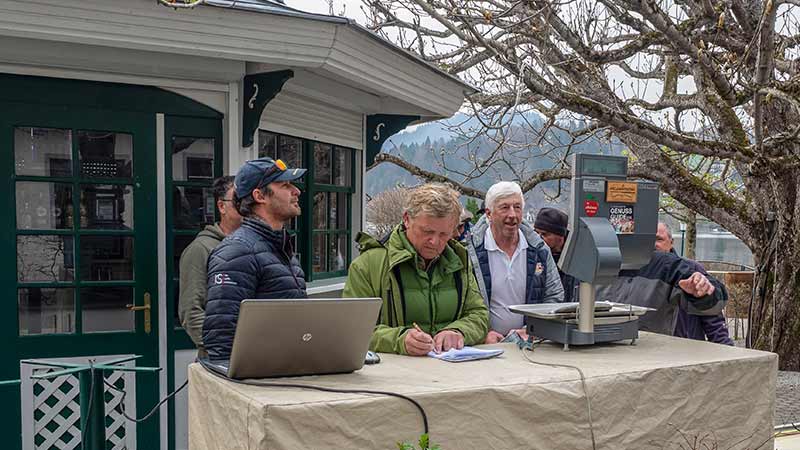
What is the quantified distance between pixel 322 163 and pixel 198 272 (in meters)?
1.99

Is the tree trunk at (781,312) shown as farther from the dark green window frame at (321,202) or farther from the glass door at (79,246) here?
the glass door at (79,246)

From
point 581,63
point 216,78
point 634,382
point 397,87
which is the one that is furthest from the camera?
point 581,63

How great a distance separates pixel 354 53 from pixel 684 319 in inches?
93.3

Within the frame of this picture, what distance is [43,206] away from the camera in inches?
153

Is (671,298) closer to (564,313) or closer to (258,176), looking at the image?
(564,313)

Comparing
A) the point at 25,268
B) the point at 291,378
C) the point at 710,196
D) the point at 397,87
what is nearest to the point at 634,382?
the point at 291,378

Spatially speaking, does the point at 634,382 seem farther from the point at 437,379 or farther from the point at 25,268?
the point at 25,268

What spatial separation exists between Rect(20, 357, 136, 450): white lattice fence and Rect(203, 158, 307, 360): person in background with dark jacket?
1645mm

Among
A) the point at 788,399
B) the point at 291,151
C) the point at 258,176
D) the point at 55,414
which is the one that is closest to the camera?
the point at 258,176

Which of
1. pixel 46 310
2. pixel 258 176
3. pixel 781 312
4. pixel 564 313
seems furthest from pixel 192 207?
pixel 781 312

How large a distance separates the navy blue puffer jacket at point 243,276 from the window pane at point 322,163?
2.67m

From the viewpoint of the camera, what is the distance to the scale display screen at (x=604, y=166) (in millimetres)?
2621

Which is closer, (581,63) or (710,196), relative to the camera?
(581,63)

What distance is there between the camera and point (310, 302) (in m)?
1.96
